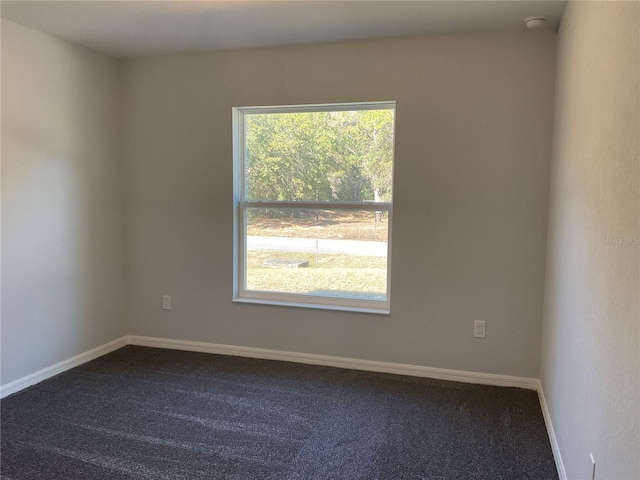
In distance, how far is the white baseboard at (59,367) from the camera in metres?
2.88

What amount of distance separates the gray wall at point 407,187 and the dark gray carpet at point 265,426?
0.33 m

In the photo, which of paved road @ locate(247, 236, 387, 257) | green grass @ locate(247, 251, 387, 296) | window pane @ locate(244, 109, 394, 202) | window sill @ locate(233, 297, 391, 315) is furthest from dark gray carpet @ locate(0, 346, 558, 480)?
window pane @ locate(244, 109, 394, 202)

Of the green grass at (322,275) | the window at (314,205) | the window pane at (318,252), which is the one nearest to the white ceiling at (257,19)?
the window at (314,205)

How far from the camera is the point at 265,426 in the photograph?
2518 millimetres

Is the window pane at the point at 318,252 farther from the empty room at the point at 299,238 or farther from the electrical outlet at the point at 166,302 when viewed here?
the electrical outlet at the point at 166,302

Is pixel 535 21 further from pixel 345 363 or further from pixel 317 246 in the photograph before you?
pixel 345 363

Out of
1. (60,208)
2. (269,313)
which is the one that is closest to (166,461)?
(269,313)

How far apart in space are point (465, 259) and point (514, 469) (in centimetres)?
132

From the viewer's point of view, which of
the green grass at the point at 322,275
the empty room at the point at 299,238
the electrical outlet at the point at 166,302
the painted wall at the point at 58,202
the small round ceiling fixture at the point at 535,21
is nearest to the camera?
the empty room at the point at 299,238

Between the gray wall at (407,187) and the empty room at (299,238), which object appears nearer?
the empty room at (299,238)

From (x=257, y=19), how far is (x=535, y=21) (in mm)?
1607

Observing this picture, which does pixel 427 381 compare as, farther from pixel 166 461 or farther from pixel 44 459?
pixel 44 459

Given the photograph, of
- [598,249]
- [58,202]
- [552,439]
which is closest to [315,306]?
[552,439]

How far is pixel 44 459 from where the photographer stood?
7.11 feet
